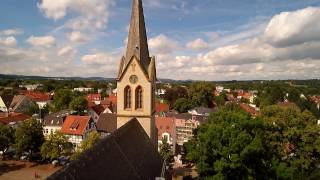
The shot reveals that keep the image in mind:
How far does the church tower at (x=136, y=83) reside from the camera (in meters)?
26.1

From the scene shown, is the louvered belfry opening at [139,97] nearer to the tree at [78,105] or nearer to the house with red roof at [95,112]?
the house with red roof at [95,112]

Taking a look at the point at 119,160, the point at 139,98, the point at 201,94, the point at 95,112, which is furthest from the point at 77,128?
the point at 201,94

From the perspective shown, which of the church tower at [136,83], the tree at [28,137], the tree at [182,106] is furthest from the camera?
the tree at [182,106]

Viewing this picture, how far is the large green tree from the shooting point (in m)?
48.5

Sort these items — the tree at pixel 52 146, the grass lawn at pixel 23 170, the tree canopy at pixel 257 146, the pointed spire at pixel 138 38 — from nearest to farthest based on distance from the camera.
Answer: the pointed spire at pixel 138 38, the tree canopy at pixel 257 146, the grass lawn at pixel 23 170, the tree at pixel 52 146

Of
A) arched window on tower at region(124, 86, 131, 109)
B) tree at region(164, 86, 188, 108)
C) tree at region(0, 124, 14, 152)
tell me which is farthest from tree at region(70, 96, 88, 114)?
arched window on tower at region(124, 86, 131, 109)

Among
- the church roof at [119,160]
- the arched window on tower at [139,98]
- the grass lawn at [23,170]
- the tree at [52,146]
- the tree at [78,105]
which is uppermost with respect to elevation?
the arched window on tower at [139,98]

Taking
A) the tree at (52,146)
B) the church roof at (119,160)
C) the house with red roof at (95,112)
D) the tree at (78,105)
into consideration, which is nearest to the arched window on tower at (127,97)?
the church roof at (119,160)

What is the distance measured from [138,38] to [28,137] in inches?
1197

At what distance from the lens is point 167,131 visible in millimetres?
59219

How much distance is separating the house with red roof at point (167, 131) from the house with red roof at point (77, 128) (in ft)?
41.5

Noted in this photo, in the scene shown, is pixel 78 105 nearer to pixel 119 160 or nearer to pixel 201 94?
pixel 201 94

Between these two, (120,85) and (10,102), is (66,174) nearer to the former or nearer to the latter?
(120,85)

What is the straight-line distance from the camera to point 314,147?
36.8 meters
